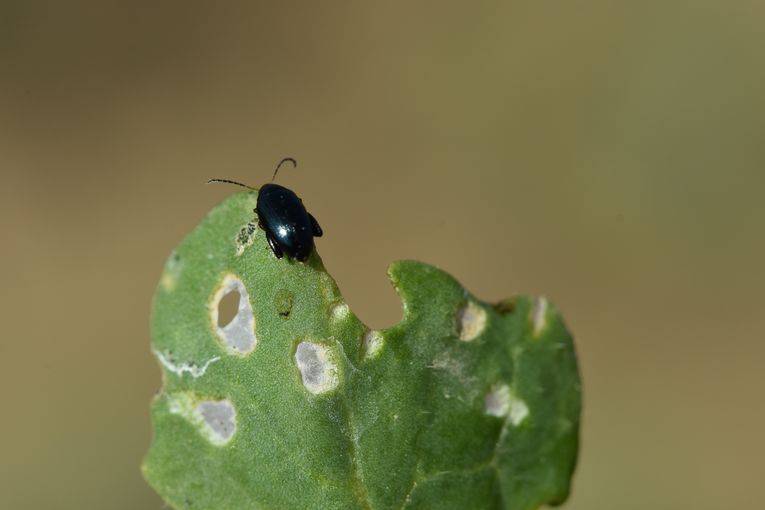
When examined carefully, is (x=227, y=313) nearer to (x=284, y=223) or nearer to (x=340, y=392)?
(x=284, y=223)

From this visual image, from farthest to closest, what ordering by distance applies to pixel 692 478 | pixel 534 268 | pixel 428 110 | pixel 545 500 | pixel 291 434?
pixel 428 110
pixel 534 268
pixel 692 478
pixel 545 500
pixel 291 434

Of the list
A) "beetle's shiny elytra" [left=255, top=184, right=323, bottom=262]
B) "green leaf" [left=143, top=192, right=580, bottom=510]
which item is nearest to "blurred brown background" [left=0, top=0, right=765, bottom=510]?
"beetle's shiny elytra" [left=255, top=184, right=323, bottom=262]

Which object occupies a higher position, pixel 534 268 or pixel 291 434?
pixel 534 268

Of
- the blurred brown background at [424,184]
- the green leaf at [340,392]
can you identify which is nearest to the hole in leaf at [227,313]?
the green leaf at [340,392]

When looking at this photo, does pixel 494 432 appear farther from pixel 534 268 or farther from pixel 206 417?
pixel 534 268

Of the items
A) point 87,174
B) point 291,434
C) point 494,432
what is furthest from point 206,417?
point 87,174

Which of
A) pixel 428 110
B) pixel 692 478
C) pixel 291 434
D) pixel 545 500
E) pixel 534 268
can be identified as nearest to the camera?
pixel 291 434

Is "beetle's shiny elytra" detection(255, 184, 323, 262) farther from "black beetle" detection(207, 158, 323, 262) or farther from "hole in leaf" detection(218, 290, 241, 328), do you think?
"hole in leaf" detection(218, 290, 241, 328)

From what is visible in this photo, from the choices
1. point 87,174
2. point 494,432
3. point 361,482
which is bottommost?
point 361,482
